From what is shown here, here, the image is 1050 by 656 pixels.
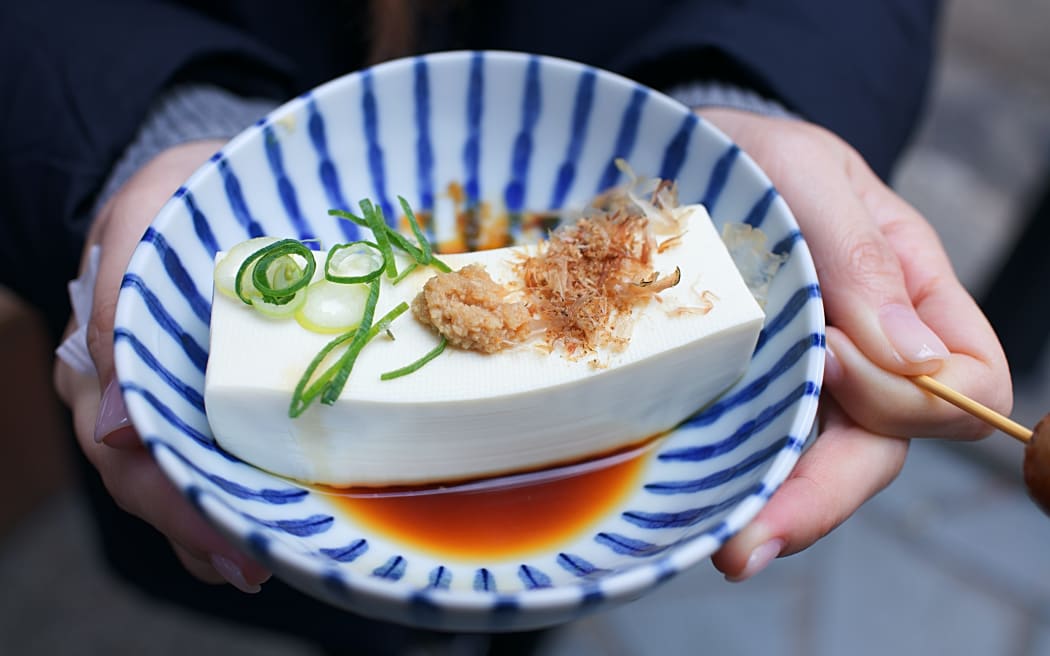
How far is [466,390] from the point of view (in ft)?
4.27

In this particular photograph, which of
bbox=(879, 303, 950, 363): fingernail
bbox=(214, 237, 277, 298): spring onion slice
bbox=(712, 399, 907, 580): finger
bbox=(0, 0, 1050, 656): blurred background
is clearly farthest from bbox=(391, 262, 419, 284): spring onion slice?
bbox=(0, 0, 1050, 656): blurred background

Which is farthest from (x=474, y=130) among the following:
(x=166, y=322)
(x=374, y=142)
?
(x=166, y=322)

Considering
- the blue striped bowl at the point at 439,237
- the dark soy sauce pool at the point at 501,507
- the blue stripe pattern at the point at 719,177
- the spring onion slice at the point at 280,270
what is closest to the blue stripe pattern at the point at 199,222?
the blue striped bowl at the point at 439,237

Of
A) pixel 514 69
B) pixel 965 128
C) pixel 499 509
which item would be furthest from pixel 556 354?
pixel 965 128

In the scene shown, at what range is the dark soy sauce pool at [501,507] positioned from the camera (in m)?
1.35

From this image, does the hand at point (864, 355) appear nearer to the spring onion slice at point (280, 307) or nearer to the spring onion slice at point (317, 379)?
the spring onion slice at point (317, 379)

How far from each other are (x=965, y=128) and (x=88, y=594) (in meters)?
4.51

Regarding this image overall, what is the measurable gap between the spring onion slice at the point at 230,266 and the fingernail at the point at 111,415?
0.22 m

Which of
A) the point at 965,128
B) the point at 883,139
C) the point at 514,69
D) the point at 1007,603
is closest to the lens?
the point at 514,69

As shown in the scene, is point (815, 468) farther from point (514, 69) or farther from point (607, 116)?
point (514, 69)

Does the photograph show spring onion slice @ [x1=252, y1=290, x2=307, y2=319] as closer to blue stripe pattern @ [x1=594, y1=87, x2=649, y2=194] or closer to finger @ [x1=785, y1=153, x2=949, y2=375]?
blue stripe pattern @ [x1=594, y1=87, x2=649, y2=194]

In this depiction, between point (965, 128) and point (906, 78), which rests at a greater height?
point (906, 78)

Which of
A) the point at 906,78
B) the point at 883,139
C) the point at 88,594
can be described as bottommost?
the point at 88,594

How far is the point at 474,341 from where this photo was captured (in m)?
1.32
